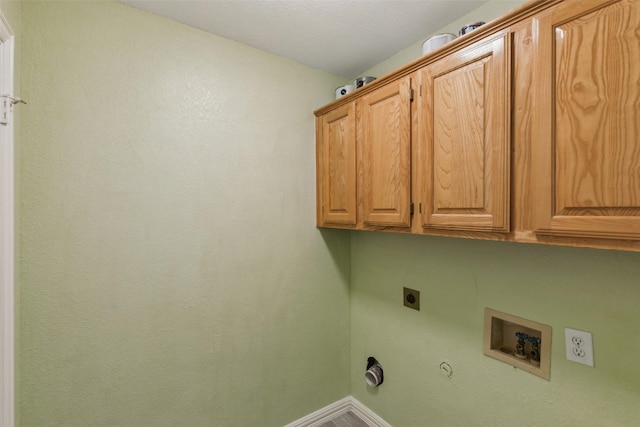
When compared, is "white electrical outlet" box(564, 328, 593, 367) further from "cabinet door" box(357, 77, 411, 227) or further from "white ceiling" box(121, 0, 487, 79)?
"white ceiling" box(121, 0, 487, 79)

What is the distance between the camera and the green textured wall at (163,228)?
1.17 metres

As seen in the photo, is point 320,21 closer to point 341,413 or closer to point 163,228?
point 163,228

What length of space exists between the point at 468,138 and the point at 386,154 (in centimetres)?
41

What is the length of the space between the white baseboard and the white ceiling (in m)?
2.36

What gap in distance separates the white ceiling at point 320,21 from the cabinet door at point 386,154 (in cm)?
36

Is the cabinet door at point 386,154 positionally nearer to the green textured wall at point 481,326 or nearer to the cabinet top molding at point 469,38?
the cabinet top molding at point 469,38

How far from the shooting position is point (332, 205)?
1784 mm

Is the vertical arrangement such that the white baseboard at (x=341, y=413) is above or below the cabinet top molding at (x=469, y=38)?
below

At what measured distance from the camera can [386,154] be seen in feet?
4.64

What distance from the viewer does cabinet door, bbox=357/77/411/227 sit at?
4.30ft

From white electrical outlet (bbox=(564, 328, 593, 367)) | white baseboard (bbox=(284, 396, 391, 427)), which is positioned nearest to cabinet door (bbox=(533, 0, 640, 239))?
white electrical outlet (bbox=(564, 328, 593, 367))

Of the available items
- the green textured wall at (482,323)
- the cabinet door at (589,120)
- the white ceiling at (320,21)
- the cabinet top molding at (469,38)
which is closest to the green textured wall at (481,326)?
the green textured wall at (482,323)

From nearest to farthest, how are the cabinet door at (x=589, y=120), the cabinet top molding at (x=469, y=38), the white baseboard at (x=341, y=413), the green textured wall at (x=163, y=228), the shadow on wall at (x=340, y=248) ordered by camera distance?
1. the cabinet door at (x=589, y=120)
2. the cabinet top molding at (x=469, y=38)
3. the green textured wall at (x=163, y=228)
4. the white baseboard at (x=341, y=413)
5. the shadow on wall at (x=340, y=248)

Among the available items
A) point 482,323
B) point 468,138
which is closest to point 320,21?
point 468,138
